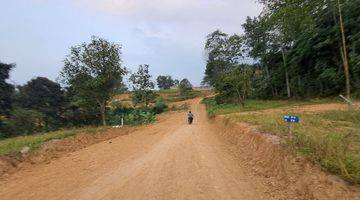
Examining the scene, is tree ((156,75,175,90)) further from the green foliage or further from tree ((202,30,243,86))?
the green foliage

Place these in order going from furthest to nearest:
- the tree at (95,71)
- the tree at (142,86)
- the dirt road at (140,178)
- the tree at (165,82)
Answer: the tree at (165,82)
the tree at (142,86)
the tree at (95,71)
the dirt road at (140,178)

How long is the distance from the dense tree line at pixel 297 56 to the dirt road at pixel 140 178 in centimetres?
1630

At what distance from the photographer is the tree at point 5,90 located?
142 ft

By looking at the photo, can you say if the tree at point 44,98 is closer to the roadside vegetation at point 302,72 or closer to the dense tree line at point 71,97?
the dense tree line at point 71,97

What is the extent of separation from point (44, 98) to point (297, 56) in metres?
31.6

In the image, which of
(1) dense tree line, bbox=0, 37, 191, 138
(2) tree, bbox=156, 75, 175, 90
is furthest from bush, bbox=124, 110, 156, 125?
(2) tree, bbox=156, 75, 175, 90

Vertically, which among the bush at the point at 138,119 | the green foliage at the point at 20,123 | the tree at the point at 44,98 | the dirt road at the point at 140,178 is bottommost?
the dirt road at the point at 140,178

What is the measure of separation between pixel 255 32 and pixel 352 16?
917 inches

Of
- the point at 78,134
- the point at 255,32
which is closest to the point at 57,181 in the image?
the point at 78,134

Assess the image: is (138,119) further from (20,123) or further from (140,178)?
(140,178)

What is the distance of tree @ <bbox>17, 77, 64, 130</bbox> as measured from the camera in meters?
46.0

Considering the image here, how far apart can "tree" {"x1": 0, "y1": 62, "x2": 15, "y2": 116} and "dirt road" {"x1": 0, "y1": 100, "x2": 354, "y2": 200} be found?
2891cm

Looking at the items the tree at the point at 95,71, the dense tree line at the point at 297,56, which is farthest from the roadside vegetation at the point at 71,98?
the dense tree line at the point at 297,56

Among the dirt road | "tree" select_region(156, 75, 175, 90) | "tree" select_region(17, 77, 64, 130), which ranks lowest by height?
the dirt road
